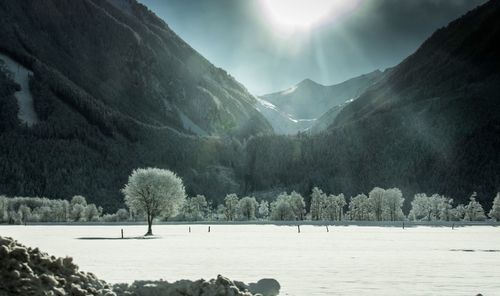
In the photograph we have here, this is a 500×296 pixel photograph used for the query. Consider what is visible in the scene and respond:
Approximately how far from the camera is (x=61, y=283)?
1906cm

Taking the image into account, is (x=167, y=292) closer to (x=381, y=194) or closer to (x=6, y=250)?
(x=6, y=250)

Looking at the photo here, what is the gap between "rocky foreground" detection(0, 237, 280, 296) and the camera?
699 inches

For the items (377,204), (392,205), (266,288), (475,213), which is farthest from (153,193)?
(475,213)

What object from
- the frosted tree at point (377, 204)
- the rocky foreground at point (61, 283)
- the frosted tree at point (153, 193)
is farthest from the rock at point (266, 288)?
the frosted tree at point (377, 204)

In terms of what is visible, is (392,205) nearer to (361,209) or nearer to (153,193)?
(361,209)

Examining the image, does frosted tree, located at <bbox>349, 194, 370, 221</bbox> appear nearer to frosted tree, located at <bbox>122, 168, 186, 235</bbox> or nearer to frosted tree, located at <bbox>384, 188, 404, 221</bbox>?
frosted tree, located at <bbox>384, 188, 404, 221</bbox>

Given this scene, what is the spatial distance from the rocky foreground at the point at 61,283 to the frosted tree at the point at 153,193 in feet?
252

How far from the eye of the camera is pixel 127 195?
3939 inches

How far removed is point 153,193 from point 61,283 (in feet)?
261

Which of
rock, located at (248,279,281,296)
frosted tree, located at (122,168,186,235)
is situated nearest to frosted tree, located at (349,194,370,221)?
frosted tree, located at (122,168,186,235)

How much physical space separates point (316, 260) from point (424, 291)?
617 inches

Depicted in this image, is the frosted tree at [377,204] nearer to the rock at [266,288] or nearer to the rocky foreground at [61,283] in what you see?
the rock at [266,288]

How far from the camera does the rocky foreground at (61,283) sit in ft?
58.3

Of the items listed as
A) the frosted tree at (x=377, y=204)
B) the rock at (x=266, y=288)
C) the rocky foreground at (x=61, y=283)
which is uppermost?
the frosted tree at (x=377, y=204)
